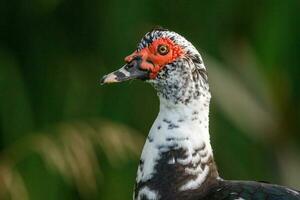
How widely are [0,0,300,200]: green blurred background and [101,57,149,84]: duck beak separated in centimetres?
266

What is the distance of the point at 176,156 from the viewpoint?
534 centimetres

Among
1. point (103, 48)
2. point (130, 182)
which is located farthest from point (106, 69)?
point (130, 182)

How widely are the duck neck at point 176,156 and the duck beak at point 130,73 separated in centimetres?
16

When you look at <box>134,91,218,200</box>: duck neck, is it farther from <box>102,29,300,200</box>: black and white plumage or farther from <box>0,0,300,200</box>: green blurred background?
<box>0,0,300,200</box>: green blurred background

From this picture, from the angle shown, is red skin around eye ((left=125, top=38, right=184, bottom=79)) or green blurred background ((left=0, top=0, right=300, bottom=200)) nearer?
red skin around eye ((left=125, top=38, right=184, bottom=79))

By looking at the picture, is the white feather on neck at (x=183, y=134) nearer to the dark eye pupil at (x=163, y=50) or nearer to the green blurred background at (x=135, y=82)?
the dark eye pupil at (x=163, y=50)

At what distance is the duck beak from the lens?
538cm

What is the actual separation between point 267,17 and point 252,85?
477 millimetres

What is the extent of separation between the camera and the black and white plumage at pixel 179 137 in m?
5.32

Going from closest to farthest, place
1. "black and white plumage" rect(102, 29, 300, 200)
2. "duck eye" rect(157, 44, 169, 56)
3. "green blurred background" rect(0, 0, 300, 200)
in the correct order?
"black and white plumage" rect(102, 29, 300, 200), "duck eye" rect(157, 44, 169, 56), "green blurred background" rect(0, 0, 300, 200)

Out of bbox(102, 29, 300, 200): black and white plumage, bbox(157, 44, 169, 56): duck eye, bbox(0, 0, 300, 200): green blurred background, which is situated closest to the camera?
bbox(102, 29, 300, 200): black and white plumage

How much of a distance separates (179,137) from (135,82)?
10.2ft

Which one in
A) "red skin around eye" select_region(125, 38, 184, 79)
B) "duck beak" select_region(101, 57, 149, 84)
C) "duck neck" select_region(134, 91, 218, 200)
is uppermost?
"red skin around eye" select_region(125, 38, 184, 79)

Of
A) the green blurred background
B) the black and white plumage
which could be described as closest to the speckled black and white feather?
the black and white plumage
